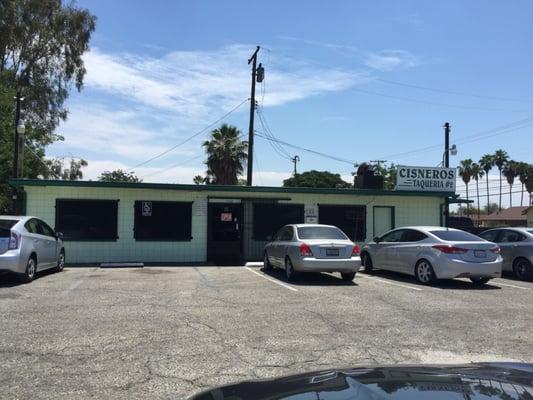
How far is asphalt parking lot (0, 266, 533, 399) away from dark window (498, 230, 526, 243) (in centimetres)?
340

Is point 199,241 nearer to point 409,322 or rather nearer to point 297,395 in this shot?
point 409,322

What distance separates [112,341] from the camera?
6898 millimetres

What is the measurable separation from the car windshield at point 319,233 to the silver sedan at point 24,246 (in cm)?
644

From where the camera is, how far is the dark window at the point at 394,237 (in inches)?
588

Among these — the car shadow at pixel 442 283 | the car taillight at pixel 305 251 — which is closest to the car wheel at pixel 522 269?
the car shadow at pixel 442 283

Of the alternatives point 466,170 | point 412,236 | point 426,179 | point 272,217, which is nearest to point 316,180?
point 466,170

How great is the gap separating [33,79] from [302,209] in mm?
22966

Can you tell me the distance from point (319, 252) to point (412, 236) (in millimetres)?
2798

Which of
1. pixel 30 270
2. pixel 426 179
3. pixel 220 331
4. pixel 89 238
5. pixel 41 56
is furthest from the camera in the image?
pixel 41 56

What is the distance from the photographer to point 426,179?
2123 cm

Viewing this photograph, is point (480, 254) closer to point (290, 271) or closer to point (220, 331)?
point (290, 271)

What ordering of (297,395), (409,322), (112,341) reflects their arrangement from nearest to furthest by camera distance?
(297,395) → (112,341) → (409,322)

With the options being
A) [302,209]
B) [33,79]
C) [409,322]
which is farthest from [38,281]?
[33,79]

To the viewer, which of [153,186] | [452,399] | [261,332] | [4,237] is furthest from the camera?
[153,186]
